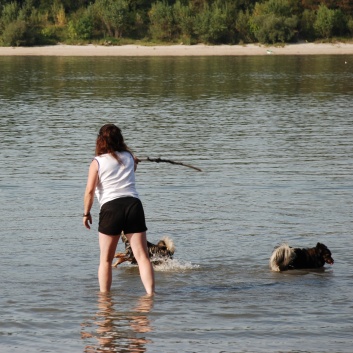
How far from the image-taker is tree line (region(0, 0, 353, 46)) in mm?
63688

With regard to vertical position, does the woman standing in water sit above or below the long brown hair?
below

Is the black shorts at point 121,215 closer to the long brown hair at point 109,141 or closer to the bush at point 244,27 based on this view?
the long brown hair at point 109,141

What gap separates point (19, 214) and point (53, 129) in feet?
33.4

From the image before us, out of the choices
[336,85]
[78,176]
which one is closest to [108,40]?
[336,85]

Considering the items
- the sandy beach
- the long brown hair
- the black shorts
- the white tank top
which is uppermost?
the long brown hair

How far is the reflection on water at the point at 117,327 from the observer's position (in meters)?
7.10

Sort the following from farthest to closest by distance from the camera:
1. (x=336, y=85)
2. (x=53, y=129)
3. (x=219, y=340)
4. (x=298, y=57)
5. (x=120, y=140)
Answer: (x=298, y=57), (x=336, y=85), (x=53, y=129), (x=120, y=140), (x=219, y=340)

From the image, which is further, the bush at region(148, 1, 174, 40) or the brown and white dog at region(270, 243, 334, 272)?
the bush at region(148, 1, 174, 40)

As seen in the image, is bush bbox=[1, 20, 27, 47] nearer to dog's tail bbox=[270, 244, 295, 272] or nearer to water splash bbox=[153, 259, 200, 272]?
water splash bbox=[153, 259, 200, 272]

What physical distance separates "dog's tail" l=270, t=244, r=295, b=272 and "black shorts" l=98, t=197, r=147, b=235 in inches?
73.5

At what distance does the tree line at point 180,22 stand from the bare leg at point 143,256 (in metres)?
54.6

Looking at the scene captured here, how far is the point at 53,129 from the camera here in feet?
72.6

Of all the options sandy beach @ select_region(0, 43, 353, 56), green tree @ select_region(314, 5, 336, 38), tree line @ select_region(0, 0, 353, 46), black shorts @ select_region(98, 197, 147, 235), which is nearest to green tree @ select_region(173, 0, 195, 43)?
tree line @ select_region(0, 0, 353, 46)

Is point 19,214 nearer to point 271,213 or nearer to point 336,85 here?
point 271,213
